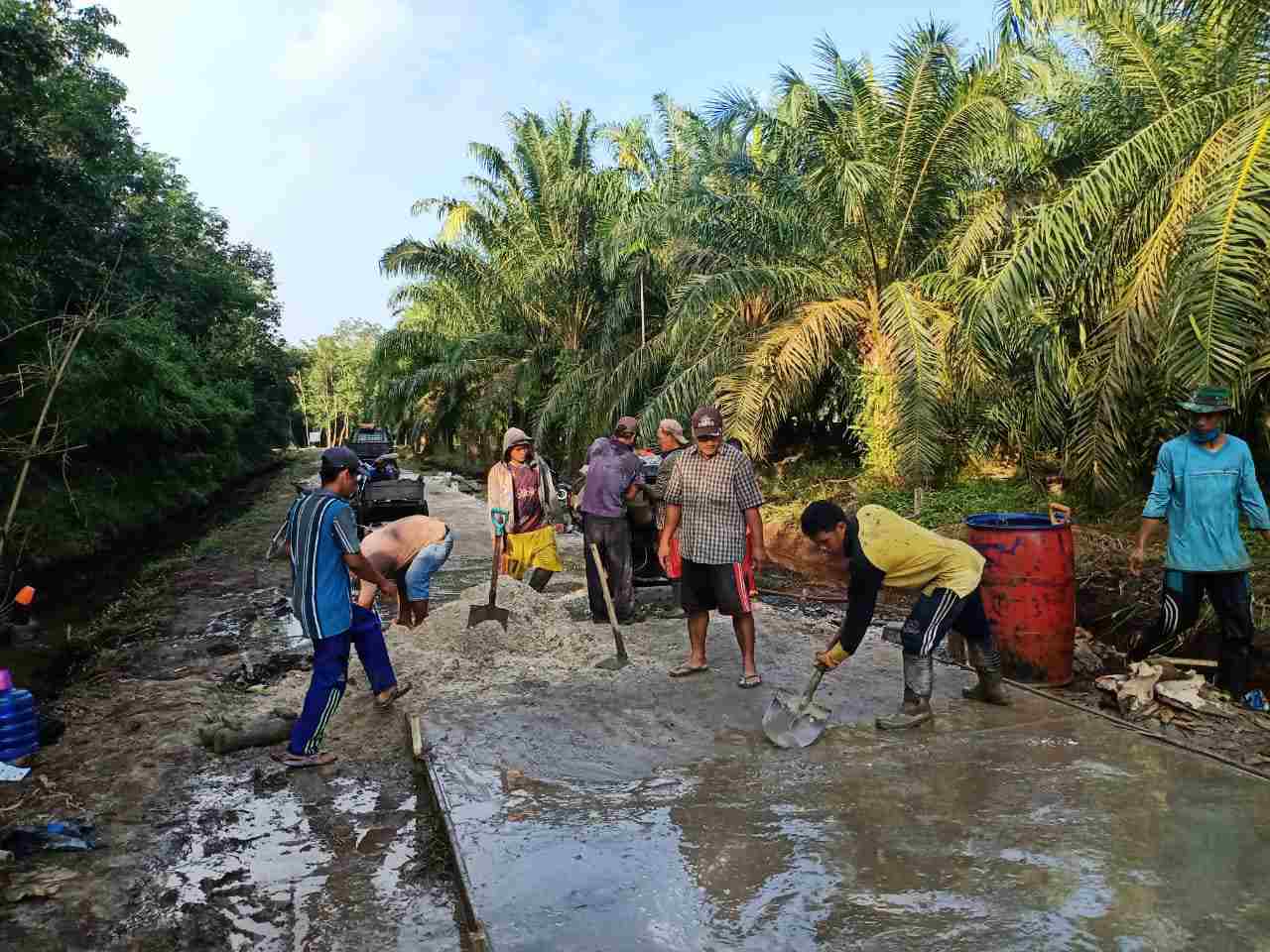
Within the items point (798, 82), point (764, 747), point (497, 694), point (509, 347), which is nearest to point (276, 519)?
point (509, 347)

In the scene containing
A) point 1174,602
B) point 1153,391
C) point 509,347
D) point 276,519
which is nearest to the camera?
point 1174,602

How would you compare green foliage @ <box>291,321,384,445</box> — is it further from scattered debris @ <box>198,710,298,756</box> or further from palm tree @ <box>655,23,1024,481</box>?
scattered debris @ <box>198,710,298,756</box>

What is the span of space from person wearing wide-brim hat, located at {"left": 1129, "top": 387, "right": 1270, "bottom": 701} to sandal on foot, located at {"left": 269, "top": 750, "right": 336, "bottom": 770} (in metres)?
4.63

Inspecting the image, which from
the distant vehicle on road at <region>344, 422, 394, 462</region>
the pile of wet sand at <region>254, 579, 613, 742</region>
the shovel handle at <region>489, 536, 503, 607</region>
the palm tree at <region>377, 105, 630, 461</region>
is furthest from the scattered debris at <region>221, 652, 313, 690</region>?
the distant vehicle on road at <region>344, 422, 394, 462</region>

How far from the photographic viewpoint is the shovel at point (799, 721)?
4.95 meters

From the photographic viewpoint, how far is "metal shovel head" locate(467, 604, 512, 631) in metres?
7.49

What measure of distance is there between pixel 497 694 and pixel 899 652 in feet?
9.37

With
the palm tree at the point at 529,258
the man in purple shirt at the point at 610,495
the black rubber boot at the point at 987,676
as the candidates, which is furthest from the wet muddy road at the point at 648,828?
the palm tree at the point at 529,258

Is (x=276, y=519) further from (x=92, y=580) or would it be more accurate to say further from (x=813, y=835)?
(x=813, y=835)

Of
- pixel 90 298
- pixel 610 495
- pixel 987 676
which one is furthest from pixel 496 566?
pixel 90 298

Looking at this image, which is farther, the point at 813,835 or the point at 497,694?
the point at 497,694

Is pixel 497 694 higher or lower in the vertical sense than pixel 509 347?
lower

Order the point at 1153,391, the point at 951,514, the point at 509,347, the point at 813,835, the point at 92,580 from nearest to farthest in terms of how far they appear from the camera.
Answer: the point at 813,835 → the point at 1153,391 → the point at 951,514 → the point at 92,580 → the point at 509,347

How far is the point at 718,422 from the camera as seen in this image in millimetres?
6129
